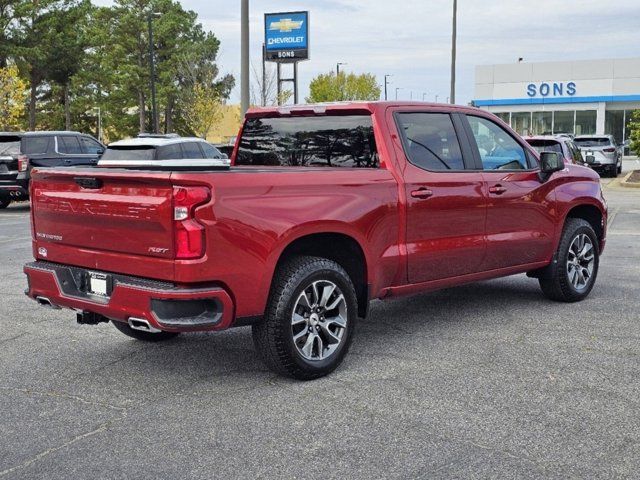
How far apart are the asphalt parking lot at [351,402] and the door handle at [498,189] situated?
43.1 inches

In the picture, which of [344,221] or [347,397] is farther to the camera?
[344,221]

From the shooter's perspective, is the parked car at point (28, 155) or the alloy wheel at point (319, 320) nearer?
the alloy wheel at point (319, 320)

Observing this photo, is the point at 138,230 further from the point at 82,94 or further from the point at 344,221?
the point at 82,94

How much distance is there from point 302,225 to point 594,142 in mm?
26444

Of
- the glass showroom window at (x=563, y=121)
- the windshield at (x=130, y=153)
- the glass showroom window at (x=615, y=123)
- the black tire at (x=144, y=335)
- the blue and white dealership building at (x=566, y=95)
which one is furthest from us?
the glass showroom window at (x=563, y=121)

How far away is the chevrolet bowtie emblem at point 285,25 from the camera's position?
4009 centimetres

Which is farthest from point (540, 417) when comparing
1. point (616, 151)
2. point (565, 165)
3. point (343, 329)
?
point (616, 151)

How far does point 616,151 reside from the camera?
29.5 m

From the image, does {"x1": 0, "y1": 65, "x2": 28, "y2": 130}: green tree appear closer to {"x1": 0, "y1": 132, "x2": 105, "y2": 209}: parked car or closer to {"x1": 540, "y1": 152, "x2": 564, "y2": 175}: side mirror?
{"x1": 0, "y1": 132, "x2": 105, "y2": 209}: parked car

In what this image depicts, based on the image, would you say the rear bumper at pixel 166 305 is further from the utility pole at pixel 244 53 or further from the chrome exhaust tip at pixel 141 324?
the utility pole at pixel 244 53

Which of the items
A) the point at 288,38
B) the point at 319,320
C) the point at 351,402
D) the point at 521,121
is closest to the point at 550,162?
the point at 319,320

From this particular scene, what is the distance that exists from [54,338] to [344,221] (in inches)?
104

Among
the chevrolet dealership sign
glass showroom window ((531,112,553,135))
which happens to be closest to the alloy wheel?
the chevrolet dealership sign

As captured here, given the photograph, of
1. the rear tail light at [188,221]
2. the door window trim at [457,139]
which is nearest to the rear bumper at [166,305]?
the rear tail light at [188,221]
